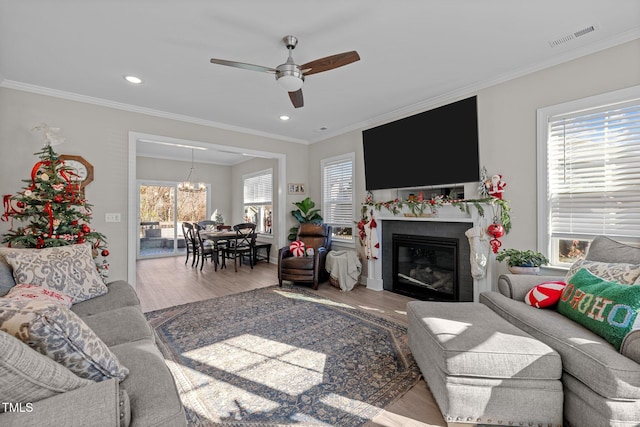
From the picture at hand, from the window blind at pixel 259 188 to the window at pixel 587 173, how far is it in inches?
215

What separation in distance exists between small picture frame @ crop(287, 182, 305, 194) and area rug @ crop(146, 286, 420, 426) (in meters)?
2.71

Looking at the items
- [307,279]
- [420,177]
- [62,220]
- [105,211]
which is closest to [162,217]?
[105,211]

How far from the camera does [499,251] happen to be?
3162 millimetres

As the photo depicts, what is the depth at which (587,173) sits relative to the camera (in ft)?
8.64

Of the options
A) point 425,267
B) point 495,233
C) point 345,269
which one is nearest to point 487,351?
point 495,233

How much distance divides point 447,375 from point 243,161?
7.57m

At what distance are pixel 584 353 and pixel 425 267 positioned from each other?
2578mm

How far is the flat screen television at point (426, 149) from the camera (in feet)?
11.1

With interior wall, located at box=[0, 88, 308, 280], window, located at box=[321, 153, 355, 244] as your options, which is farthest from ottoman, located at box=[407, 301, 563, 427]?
interior wall, located at box=[0, 88, 308, 280]

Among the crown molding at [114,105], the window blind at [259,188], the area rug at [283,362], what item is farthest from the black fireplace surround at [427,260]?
the window blind at [259,188]

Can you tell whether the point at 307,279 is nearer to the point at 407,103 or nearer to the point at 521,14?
the point at 407,103

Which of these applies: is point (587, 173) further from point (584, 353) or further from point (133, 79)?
point (133, 79)

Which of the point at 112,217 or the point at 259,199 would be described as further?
the point at 259,199

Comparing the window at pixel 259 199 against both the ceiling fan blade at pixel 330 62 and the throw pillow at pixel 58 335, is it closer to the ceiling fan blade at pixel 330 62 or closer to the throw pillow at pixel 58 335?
the ceiling fan blade at pixel 330 62
